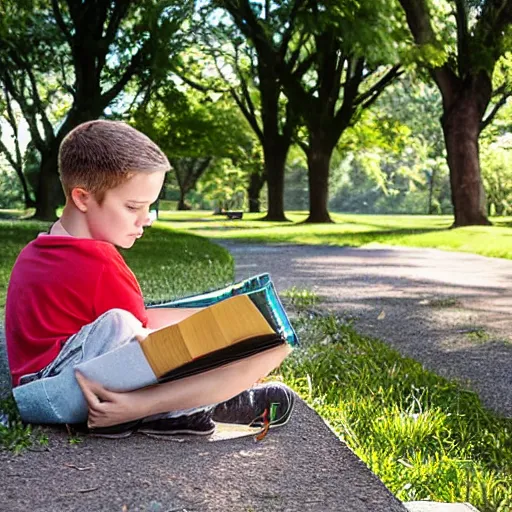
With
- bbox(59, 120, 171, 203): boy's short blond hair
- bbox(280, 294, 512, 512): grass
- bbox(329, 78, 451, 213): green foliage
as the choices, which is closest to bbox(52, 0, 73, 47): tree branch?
bbox(329, 78, 451, 213): green foliage

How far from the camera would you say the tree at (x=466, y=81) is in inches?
756

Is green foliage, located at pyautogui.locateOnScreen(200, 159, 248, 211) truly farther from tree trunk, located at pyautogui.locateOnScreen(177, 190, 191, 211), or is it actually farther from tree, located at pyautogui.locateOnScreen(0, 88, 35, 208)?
tree, located at pyautogui.locateOnScreen(0, 88, 35, 208)

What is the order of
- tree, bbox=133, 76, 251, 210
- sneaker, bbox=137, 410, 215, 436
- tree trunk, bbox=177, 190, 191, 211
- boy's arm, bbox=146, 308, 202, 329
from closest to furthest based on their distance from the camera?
sneaker, bbox=137, 410, 215, 436 < boy's arm, bbox=146, 308, 202, 329 < tree, bbox=133, 76, 251, 210 < tree trunk, bbox=177, 190, 191, 211

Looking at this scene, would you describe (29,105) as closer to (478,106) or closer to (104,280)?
(478,106)

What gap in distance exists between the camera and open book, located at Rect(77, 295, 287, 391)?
2467 millimetres

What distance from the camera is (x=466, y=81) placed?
64.8 ft

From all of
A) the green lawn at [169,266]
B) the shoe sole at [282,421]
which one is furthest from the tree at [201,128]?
the shoe sole at [282,421]

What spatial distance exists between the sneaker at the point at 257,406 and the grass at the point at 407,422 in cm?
32

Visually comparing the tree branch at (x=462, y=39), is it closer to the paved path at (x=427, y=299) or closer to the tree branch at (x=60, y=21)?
the paved path at (x=427, y=299)

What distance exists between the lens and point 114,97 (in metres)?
21.6

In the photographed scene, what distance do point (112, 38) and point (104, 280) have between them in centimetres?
1846

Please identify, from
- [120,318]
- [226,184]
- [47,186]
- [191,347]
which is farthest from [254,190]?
[191,347]

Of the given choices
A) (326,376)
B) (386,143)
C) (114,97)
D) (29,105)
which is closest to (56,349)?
(326,376)

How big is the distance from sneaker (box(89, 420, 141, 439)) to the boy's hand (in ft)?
0.31
